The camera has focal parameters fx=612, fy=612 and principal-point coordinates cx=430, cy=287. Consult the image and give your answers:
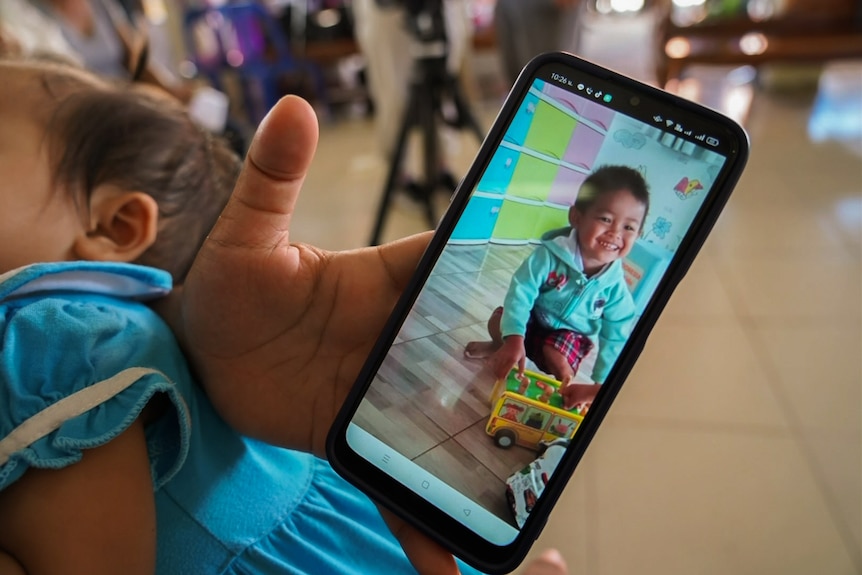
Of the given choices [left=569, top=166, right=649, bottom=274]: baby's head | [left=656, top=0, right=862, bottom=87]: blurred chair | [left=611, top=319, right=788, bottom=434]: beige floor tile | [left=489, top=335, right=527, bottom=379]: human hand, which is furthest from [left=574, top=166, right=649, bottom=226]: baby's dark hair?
[left=656, top=0, right=862, bottom=87]: blurred chair

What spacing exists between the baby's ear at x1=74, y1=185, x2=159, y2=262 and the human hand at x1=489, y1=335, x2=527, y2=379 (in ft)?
1.18

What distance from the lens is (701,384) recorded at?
1.20 m

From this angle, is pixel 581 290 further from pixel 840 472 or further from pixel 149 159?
pixel 840 472

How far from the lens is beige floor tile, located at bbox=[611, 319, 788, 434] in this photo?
113cm

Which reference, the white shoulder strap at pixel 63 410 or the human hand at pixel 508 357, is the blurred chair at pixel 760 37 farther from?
the white shoulder strap at pixel 63 410

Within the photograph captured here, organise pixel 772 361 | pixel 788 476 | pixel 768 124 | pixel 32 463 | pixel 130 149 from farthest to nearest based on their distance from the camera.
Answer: pixel 768 124 < pixel 772 361 < pixel 788 476 < pixel 130 149 < pixel 32 463

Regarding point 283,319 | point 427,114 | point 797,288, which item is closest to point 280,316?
point 283,319

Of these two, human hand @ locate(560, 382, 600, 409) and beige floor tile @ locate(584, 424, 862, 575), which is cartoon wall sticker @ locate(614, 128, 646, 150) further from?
beige floor tile @ locate(584, 424, 862, 575)

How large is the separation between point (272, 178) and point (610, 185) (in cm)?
25

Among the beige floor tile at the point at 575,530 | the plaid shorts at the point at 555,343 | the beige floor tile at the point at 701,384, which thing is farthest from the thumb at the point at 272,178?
the beige floor tile at the point at 701,384

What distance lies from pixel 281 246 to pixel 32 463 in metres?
0.22

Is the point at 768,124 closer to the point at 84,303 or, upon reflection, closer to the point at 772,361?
the point at 772,361

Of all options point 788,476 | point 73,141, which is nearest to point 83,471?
point 73,141

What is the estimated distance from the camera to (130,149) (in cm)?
62
